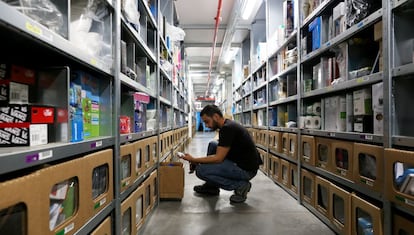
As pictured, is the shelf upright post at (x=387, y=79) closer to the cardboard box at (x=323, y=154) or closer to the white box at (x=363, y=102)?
the white box at (x=363, y=102)

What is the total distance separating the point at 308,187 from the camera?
9.14 feet

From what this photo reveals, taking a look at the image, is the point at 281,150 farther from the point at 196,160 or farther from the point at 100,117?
the point at 100,117

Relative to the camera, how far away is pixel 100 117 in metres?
1.53

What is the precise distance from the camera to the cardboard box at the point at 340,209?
1.80 meters

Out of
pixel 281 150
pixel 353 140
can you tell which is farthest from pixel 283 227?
pixel 281 150

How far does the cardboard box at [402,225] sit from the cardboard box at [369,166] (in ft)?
0.56

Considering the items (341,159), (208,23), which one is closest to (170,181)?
(341,159)

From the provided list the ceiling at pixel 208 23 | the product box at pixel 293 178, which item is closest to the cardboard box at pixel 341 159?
the product box at pixel 293 178

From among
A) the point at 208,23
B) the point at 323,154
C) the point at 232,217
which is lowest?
the point at 232,217

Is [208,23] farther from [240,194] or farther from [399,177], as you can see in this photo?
[399,177]

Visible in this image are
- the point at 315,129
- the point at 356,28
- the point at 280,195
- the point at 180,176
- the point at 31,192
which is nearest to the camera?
the point at 31,192

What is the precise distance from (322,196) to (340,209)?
0.27 meters

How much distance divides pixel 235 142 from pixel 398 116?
1.58 metres

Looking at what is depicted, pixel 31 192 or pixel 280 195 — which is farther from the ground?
pixel 31 192
